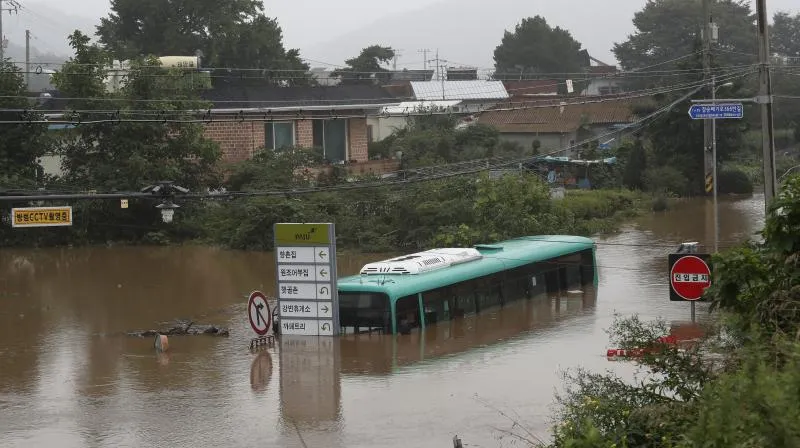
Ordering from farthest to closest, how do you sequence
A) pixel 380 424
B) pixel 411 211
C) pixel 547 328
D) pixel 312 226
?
pixel 411 211 < pixel 547 328 < pixel 312 226 < pixel 380 424

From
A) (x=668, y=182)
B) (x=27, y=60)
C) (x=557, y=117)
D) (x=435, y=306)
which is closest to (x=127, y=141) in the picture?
(x=435, y=306)

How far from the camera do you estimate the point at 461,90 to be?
238 feet

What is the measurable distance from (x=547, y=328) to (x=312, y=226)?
239 inches

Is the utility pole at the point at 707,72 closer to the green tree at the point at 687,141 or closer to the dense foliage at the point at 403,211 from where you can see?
the dense foliage at the point at 403,211

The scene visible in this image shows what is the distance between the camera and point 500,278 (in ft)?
92.8

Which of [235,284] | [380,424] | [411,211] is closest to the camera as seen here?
[380,424]

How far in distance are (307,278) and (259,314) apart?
126 cm

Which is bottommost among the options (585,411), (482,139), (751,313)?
(585,411)

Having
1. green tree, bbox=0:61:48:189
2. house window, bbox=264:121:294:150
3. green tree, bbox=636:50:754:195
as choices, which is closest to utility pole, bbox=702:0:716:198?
green tree, bbox=636:50:754:195

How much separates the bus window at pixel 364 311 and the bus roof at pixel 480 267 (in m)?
0.25

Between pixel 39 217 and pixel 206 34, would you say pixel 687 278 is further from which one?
pixel 206 34

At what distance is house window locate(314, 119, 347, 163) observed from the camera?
1948 inches

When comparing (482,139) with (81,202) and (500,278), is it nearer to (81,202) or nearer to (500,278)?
(81,202)

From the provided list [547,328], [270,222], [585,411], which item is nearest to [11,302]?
[270,222]
